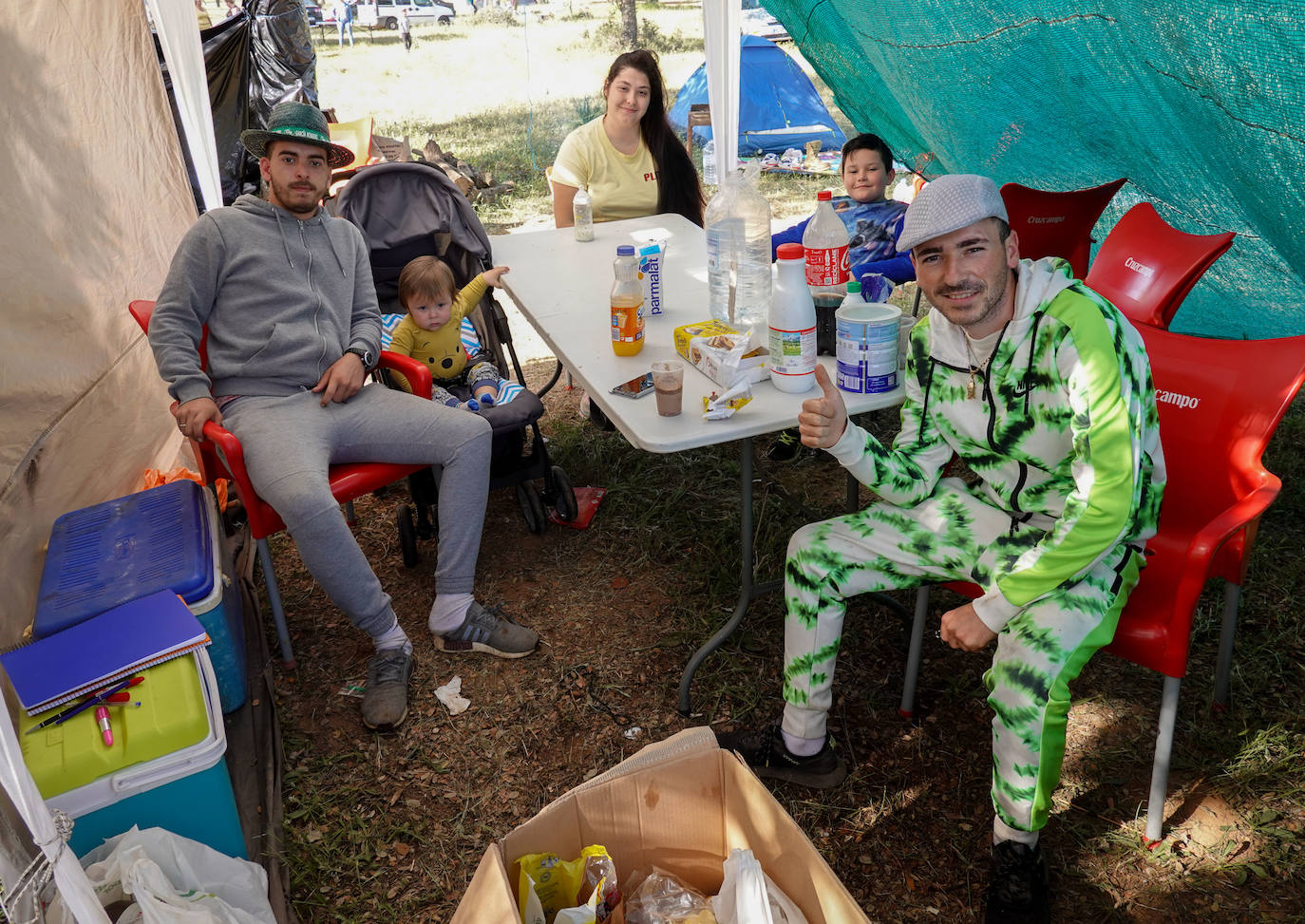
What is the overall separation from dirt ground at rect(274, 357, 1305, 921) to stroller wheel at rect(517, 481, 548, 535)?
0.24 m

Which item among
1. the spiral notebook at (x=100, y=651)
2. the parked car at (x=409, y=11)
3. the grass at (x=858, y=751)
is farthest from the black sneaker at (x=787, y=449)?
the parked car at (x=409, y=11)

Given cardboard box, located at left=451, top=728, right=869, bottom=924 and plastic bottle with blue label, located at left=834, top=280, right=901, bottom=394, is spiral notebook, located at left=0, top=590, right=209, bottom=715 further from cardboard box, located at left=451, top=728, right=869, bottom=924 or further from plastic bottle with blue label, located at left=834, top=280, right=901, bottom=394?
plastic bottle with blue label, located at left=834, top=280, right=901, bottom=394

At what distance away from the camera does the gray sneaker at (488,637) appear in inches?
118

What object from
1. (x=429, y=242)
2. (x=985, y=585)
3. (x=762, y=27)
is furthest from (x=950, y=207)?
(x=762, y=27)

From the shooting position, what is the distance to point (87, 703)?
2.07 m

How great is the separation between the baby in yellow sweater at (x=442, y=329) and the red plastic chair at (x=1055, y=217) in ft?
6.27

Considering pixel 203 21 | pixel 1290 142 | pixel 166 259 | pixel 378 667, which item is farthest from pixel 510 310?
pixel 203 21

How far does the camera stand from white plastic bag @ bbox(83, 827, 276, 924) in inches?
67.7

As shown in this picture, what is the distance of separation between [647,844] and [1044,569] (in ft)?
3.15

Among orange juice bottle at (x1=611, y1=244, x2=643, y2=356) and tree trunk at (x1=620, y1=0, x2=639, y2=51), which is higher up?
tree trunk at (x1=620, y1=0, x2=639, y2=51)

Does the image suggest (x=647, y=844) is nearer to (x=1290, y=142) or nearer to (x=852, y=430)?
(x=852, y=430)

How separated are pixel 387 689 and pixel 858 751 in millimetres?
1357

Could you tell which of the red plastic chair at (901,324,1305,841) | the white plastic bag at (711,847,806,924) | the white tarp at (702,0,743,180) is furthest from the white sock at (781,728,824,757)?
the white tarp at (702,0,743,180)

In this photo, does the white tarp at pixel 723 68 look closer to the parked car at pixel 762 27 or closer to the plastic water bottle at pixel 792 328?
the plastic water bottle at pixel 792 328
